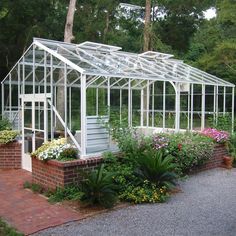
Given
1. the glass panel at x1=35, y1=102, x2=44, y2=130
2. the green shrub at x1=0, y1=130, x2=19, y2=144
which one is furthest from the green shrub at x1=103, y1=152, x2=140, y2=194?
the green shrub at x1=0, y1=130, x2=19, y2=144

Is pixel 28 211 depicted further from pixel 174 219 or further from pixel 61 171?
pixel 174 219

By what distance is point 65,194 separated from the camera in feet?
23.5

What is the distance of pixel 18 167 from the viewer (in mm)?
10102

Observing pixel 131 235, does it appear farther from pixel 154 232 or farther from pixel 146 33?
pixel 146 33

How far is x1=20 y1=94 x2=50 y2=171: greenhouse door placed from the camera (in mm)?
8844

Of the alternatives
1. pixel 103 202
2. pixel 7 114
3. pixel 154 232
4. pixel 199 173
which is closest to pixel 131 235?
pixel 154 232

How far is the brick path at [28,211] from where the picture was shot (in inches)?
229

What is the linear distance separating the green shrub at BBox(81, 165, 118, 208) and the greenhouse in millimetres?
1047

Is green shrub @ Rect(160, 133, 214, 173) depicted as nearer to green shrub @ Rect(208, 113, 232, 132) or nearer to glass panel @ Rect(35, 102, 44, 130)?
green shrub @ Rect(208, 113, 232, 132)

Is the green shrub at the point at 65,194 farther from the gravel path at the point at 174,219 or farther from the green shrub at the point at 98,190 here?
the gravel path at the point at 174,219

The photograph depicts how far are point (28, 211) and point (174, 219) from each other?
2.57 meters

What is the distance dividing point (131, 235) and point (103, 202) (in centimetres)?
133

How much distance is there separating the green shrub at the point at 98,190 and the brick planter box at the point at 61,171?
61 cm

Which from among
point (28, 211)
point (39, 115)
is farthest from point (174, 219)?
point (39, 115)
